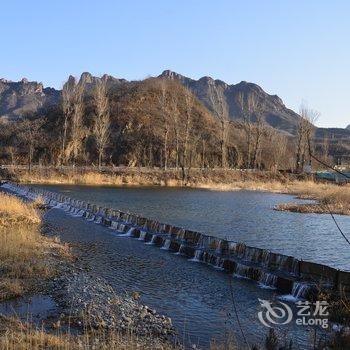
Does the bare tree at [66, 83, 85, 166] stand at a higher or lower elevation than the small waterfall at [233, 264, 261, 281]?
higher

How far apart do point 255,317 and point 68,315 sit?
15.7ft

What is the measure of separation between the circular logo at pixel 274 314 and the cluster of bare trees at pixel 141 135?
2472 inches

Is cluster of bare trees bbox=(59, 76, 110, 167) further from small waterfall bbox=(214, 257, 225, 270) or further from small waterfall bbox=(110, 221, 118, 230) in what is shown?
small waterfall bbox=(214, 257, 225, 270)

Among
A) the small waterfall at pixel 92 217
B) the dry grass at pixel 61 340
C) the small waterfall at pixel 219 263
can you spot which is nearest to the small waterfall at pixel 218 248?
the small waterfall at pixel 219 263

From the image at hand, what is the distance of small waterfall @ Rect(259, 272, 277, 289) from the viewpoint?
16266 mm

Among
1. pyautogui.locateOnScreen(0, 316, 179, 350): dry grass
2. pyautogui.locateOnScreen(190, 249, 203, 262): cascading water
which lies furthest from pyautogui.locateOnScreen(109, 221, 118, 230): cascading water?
pyautogui.locateOnScreen(0, 316, 179, 350): dry grass

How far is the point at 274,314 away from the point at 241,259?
19.7 ft

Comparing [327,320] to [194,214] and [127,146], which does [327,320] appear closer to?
[194,214]

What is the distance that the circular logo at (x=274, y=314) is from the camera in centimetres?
1248

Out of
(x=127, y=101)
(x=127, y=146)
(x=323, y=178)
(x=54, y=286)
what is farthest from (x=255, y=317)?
(x=127, y=101)

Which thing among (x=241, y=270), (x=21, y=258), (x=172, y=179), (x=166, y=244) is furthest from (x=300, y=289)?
(x=172, y=179)

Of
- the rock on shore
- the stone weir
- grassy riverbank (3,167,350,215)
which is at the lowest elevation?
the rock on shore

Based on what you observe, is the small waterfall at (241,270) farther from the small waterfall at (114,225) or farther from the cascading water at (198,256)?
the small waterfall at (114,225)

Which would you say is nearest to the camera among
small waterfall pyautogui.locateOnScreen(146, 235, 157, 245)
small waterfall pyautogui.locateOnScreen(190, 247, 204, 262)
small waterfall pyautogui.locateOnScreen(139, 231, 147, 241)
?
small waterfall pyautogui.locateOnScreen(190, 247, 204, 262)
